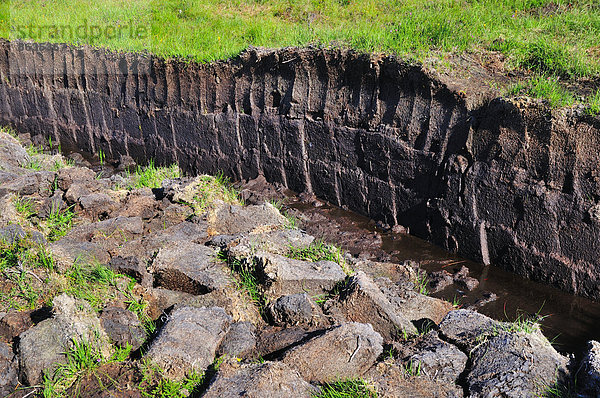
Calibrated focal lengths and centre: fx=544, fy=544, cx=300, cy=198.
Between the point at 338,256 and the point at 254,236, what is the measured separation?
715 mm

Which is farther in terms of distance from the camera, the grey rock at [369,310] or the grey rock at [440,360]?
the grey rock at [369,310]

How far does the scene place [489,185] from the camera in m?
4.91

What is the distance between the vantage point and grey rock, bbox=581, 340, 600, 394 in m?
2.61

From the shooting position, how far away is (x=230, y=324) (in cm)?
338

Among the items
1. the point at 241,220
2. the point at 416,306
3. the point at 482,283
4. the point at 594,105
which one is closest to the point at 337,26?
the point at 241,220

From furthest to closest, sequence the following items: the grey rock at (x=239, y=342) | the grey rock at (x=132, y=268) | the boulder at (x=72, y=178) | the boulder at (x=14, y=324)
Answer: the boulder at (x=72, y=178) → the grey rock at (x=132, y=268) → the boulder at (x=14, y=324) → the grey rock at (x=239, y=342)

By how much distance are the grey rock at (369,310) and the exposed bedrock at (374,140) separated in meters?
1.82

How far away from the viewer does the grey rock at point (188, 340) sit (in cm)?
302

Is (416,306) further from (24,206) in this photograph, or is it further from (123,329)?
(24,206)

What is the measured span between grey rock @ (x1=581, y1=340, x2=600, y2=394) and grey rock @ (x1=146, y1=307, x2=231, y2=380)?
1.96m

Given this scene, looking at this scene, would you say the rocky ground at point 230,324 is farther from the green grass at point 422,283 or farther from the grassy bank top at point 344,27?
the grassy bank top at point 344,27

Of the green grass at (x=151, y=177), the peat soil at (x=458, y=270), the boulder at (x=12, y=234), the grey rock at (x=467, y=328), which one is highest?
the grey rock at (x=467, y=328)

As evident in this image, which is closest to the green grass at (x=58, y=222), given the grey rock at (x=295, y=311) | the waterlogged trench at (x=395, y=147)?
the grey rock at (x=295, y=311)

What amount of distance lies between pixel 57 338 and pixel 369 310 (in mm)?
1880
